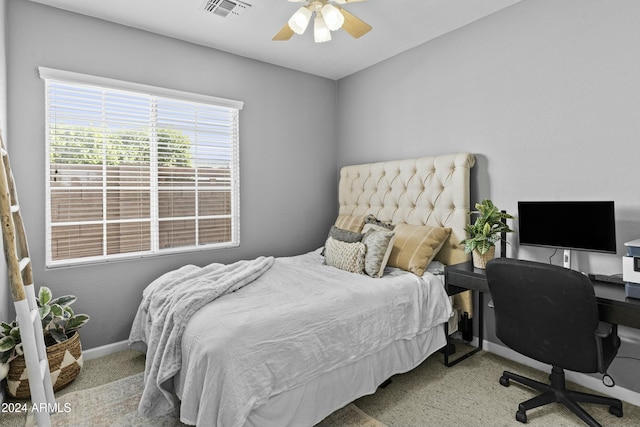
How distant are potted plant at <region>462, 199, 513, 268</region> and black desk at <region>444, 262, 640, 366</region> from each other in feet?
0.38

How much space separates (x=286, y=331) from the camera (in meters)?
1.80

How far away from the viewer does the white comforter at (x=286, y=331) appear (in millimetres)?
1578

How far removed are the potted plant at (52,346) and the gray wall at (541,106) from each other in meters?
3.09

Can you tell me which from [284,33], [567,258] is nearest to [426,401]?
[567,258]

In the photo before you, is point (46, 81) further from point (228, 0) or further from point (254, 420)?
point (254, 420)

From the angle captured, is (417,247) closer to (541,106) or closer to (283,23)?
(541,106)

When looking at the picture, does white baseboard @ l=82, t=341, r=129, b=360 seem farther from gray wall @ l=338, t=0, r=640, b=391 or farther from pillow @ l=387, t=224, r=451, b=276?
gray wall @ l=338, t=0, r=640, b=391

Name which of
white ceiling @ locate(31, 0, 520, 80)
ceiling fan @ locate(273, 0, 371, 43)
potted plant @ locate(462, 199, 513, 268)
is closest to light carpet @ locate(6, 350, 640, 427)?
potted plant @ locate(462, 199, 513, 268)

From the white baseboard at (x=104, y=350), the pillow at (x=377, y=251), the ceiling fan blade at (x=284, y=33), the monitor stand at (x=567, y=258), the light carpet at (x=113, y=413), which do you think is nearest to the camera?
the light carpet at (x=113, y=413)

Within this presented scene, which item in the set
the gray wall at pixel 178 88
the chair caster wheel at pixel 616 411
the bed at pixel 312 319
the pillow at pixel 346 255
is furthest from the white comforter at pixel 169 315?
the chair caster wheel at pixel 616 411

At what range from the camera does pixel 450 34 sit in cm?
302

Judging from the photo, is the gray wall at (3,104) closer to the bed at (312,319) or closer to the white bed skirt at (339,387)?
the bed at (312,319)

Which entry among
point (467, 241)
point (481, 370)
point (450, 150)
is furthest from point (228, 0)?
point (481, 370)

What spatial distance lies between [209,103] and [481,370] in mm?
3199
